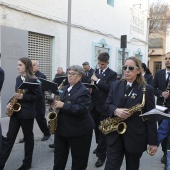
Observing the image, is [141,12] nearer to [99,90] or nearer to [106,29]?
Result: [106,29]

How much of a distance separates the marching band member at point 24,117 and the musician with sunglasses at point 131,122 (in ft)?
5.00

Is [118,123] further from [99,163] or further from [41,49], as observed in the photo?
[41,49]

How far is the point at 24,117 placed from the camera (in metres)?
4.32

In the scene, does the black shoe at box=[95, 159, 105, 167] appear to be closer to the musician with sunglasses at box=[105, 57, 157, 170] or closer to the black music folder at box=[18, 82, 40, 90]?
the musician with sunglasses at box=[105, 57, 157, 170]

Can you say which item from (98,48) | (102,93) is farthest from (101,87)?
(98,48)

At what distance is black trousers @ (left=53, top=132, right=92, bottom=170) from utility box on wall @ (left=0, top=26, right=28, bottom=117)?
5.65 metres

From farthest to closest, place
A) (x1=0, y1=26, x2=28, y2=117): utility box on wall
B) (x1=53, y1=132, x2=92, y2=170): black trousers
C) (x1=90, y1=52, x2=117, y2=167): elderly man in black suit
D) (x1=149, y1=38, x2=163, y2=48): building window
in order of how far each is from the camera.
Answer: (x1=149, y1=38, x2=163, y2=48): building window, (x1=0, y1=26, x2=28, y2=117): utility box on wall, (x1=90, y1=52, x2=117, y2=167): elderly man in black suit, (x1=53, y1=132, x2=92, y2=170): black trousers

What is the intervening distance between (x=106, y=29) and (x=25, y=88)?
38.5 ft

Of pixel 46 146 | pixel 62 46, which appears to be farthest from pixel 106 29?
pixel 46 146

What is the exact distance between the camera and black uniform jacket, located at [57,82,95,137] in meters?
3.51

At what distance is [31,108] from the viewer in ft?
14.6

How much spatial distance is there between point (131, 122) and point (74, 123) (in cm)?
80

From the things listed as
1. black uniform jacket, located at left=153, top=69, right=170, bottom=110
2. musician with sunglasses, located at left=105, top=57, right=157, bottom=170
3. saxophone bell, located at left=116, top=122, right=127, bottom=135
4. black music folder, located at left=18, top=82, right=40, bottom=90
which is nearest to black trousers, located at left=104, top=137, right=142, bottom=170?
musician with sunglasses, located at left=105, top=57, right=157, bottom=170

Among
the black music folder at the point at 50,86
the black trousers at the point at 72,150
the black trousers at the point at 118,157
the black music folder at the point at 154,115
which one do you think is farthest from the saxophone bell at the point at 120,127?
the black music folder at the point at 50,86
